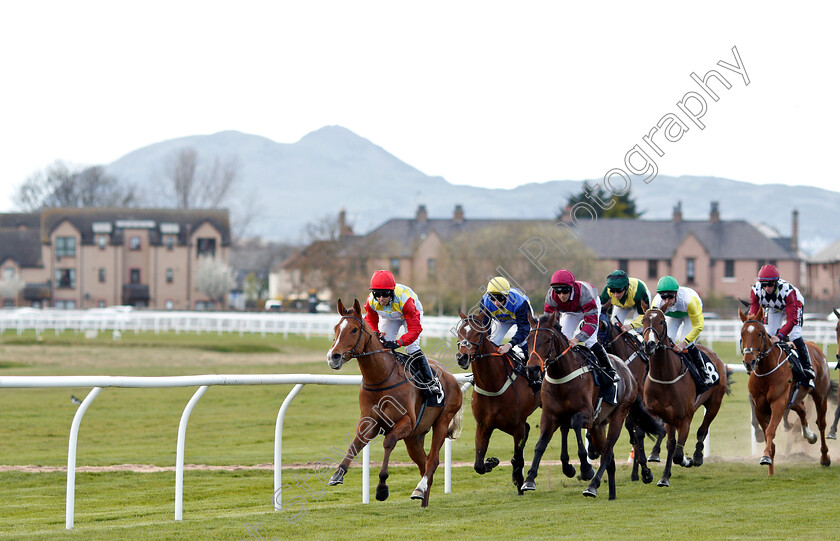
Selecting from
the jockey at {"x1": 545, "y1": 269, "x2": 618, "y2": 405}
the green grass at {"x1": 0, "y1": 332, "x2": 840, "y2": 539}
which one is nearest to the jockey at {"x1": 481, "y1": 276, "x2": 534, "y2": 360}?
the jockey at {"x1": 545, "y1": 269, "x2": 618, "y2": 405}

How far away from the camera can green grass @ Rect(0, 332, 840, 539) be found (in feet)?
19.1

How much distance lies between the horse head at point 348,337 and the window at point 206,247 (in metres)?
59.9

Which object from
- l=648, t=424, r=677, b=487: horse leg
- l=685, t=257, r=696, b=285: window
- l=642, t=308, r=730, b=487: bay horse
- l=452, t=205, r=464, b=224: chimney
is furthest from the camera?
l=452, t=205, r=464, b=224: chimney

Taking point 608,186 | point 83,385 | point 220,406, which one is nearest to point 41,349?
point 220,406

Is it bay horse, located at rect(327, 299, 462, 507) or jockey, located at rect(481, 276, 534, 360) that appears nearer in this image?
bay horse, located at rect(327, 299, 462, 507)

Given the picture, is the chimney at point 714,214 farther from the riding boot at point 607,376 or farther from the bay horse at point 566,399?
the bay horse at point 566,399

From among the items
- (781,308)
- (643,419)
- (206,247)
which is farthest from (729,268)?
(643,419)

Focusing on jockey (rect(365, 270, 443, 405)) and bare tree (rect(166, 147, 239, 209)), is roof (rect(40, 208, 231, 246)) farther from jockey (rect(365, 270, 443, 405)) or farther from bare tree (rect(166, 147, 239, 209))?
jockey (rect(365, 270, 443, 405))

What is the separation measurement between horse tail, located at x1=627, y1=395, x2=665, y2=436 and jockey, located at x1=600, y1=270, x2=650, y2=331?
83 centimetres

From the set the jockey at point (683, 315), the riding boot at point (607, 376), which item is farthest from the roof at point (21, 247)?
the riding boot at point (607, 376)

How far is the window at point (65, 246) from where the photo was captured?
6297 centimetres

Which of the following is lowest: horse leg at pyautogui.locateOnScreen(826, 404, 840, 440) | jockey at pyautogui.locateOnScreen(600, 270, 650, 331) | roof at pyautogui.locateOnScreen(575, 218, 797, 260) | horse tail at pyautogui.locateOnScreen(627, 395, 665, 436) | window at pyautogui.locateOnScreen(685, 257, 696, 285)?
horse leg at pyautogui.locateOnScreen(826, 404, 840, 440)

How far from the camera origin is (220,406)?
635 inches

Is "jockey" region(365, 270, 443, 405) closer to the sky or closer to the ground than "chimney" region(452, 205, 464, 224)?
closer to the ground
